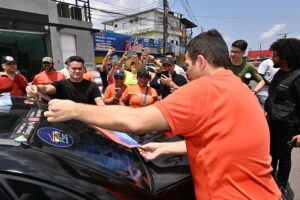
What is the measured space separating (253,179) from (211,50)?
2.26 ft

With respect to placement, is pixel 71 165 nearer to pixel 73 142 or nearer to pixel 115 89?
pixel 73 142

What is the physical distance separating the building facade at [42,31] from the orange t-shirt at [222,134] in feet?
43.8

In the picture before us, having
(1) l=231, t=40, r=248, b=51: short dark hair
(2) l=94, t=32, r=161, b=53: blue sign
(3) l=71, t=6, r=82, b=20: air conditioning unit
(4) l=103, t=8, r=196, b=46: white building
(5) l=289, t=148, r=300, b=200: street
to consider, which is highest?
(4) l=103, t=8, r=196, b=46: white building

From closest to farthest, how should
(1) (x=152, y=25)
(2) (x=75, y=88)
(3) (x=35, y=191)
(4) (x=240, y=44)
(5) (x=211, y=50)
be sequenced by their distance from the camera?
1. (3) (x=35, y=191)
2. (5) (x=211, y=50)
3. (2) (x=75, y=88)
4. (4) (x=240, y=44)
5. (1) (x=152, y=25)

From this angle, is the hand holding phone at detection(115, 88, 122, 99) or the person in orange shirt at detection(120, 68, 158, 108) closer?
the hand holding phone at detection(115, 88, 122, 99)

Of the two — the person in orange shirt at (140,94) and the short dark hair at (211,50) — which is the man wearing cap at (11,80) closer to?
the person in orange shirt at (140,94)

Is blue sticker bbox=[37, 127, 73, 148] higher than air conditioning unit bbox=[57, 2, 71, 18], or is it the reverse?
air conditioning unit bbox=[57, 2, 71, 18]

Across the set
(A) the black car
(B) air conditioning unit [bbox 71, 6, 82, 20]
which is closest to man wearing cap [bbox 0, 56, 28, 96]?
(A) the black car

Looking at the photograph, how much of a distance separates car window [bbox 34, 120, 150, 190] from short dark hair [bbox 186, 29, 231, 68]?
715 millimetres

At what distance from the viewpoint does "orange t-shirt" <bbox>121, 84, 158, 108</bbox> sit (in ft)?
15.0

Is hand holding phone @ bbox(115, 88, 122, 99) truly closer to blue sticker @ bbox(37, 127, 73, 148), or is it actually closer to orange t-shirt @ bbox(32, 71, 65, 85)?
orange t-shirt @ bbox(32, 71, 65, 85)

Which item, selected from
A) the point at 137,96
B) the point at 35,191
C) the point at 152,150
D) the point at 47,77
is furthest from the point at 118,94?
the point at 35,191

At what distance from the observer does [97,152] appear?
5.56ft

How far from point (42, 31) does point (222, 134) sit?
15060mm
